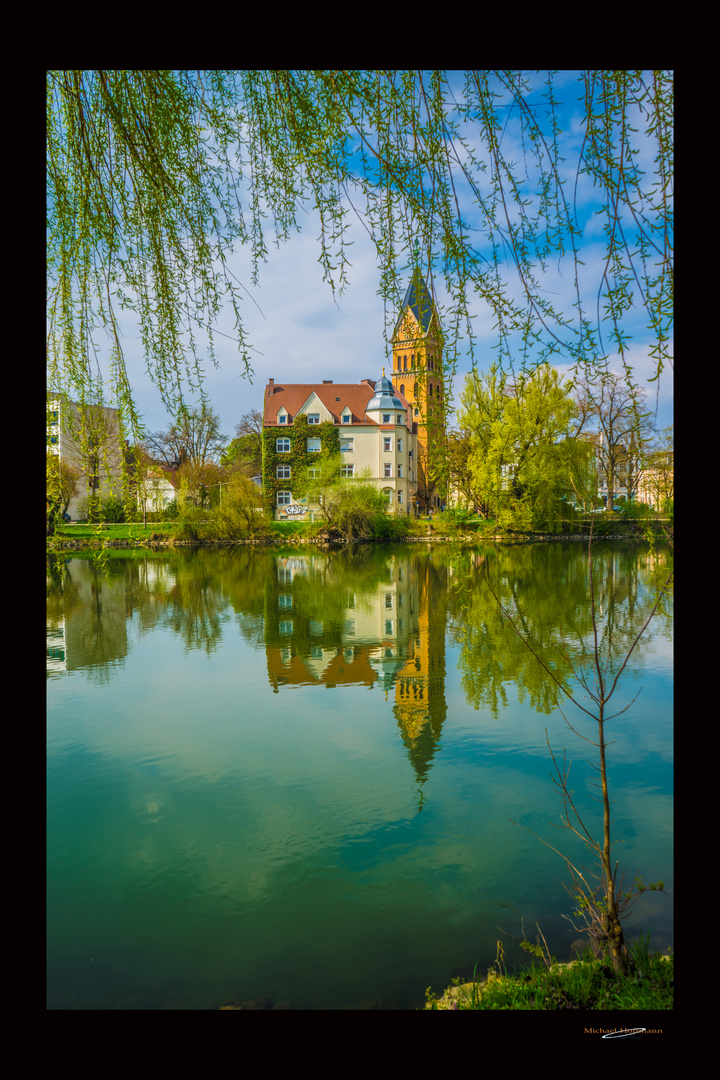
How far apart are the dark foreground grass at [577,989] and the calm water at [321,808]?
422 millimetres

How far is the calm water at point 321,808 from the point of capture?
3.48 meters

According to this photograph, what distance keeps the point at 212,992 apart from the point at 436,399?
333cm

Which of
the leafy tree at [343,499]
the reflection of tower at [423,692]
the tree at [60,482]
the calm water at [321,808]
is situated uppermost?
the leafy tree at [343,499]

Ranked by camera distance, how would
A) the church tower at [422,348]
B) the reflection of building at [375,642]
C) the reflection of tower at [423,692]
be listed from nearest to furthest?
the church tower at [422,348]
the reflection of tower at [423,692]
the reflection of building at [375,642]

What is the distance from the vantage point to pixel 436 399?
1.64 m

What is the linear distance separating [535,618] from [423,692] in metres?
4.57

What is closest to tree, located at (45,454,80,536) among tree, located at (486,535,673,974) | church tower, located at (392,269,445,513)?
church tower, located at (392,269,445,513)

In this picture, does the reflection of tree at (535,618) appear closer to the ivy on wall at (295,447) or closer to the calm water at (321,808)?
the calm water at (321,808)

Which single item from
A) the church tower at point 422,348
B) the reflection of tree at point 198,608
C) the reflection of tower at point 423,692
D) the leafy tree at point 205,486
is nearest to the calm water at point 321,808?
the reflection of tower at point 423,692

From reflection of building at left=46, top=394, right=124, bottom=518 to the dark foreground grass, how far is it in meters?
2.55

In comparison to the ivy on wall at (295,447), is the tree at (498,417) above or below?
below
